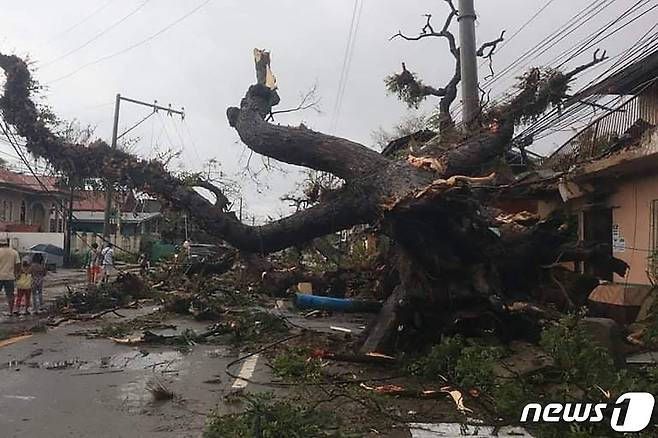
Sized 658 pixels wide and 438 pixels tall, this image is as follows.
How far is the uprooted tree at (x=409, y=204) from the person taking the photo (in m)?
9.44

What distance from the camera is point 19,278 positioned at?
51.2 feet

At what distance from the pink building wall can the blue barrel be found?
533 centimetres

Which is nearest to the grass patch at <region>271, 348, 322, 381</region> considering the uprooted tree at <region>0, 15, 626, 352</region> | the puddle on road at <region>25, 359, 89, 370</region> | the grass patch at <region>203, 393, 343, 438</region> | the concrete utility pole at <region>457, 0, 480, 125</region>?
the uprooted tree at <region>0, 15, 626, 352</region>

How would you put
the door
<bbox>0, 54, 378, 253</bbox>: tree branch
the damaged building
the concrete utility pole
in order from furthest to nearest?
the door
the concrete utility pole
the damaged building
<bbox>0, 54, 378, 253</bbox>: tree branch

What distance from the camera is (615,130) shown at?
16.2m

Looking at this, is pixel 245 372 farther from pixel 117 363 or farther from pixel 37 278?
pixel 37 278

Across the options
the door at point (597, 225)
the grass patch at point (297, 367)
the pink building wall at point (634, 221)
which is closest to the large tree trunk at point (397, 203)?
the grass patch at point (297, 367)

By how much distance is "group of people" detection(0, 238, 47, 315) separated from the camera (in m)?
15.4

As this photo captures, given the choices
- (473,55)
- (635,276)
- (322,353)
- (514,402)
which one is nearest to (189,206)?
(322,353)

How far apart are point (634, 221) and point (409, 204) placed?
330 inches

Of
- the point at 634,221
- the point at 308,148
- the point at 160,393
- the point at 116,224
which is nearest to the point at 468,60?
the point at 308,148

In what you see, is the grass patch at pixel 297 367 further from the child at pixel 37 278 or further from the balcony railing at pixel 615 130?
the child at pixel 37 278

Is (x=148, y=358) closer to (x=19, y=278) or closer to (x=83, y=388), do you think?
(x=83, y=388)

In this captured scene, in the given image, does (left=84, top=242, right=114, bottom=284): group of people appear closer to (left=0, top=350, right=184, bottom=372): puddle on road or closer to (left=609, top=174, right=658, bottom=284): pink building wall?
(left=0, top=350, right=184, bottom=372): puddle on road
